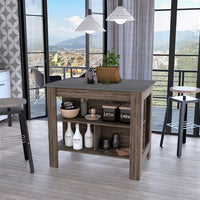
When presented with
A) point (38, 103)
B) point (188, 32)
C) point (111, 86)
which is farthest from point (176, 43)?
point (38, 103)

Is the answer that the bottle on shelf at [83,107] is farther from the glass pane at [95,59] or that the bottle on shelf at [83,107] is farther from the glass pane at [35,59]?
the glass pane at [35,59]

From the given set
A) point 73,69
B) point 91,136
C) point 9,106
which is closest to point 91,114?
point 91,136

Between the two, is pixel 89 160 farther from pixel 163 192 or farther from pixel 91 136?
pixel 163 192

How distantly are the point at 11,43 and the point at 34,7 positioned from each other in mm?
742

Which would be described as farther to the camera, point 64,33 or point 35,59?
point 64,33

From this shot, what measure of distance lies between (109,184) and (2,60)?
10.6 feet

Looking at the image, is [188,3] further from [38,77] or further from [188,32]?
[38,77]

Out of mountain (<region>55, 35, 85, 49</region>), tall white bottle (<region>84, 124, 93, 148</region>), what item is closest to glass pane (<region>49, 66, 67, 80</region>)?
mountain (<region>55, 35, 85, 49</region>)

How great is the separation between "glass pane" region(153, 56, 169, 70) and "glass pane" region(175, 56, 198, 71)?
0.15 meters

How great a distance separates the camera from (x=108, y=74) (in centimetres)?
321

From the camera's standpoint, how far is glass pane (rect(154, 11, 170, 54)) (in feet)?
13.7

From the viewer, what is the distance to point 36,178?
9.82ft

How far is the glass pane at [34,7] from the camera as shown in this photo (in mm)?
4918

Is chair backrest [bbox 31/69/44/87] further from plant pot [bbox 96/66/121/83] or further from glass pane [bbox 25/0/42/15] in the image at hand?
plant pot [bbox 96/66/121/83]
